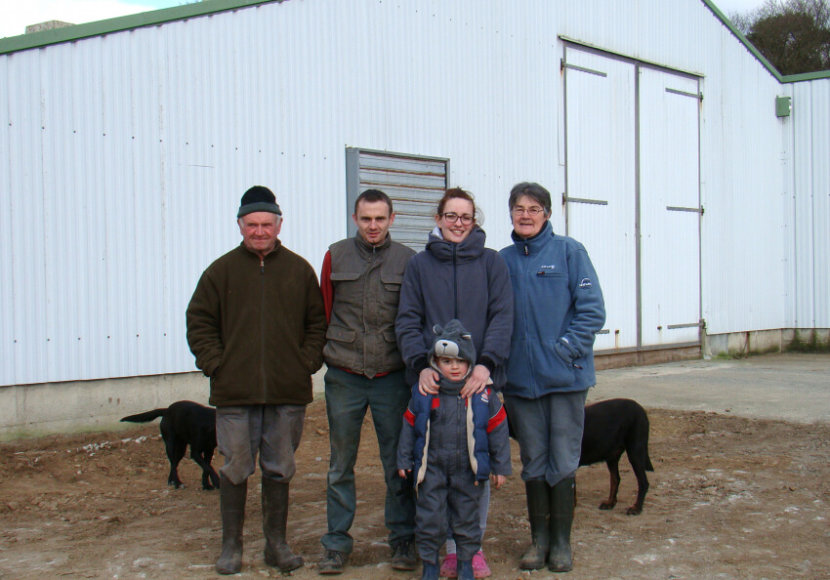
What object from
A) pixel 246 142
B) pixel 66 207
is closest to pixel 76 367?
pixel 66 207

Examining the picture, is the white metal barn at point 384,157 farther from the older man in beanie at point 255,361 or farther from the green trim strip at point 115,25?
the older man in beanie at point 255,361

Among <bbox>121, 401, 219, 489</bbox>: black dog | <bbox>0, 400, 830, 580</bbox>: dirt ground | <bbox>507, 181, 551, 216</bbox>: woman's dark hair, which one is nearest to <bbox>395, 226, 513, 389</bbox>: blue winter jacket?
<bbox>507, 181, 551, 216</bbox>: woman's dark hair

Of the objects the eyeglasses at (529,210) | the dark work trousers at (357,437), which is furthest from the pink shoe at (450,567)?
the eyeglasses at (529,210)

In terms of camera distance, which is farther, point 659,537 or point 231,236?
point 231,236

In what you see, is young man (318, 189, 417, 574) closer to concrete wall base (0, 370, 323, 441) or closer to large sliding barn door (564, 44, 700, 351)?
concrete wall base (0, 370, 323, 441)

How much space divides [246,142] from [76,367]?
2678 millimetres

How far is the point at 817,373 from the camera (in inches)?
465

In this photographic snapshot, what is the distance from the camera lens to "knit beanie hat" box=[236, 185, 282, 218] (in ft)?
13.7

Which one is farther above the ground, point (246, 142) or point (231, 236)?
point (246, 142)

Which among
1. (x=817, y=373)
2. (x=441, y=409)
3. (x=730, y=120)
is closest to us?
(x=441, y=409)

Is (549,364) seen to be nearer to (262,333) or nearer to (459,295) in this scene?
(459,295)

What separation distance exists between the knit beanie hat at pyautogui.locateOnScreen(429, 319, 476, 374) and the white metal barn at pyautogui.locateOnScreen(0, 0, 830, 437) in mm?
4486

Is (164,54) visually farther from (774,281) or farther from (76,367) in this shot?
(774,281)

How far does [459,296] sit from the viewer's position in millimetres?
4062
